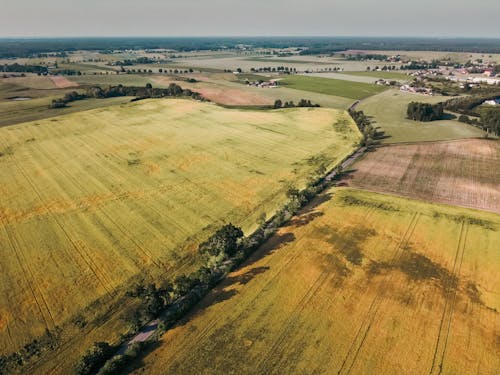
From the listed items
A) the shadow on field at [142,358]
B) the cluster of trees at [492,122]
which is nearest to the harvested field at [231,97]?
the cluster of trees at [492,122]

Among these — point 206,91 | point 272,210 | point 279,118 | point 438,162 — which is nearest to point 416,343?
point 272,210

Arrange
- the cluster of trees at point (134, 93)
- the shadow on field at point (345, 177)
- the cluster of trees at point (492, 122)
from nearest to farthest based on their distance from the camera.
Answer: the shadow on field at point (345, 177), the cluster of trees at point (492, 122), the cluster of trees at point (134, 93)

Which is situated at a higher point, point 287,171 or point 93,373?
point 287,171

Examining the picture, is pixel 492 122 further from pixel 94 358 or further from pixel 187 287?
pixel 94 358

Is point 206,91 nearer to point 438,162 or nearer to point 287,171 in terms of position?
point 287,171

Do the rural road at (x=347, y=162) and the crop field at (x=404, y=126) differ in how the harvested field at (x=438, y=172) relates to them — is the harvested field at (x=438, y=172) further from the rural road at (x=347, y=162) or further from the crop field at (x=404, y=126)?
the crop field at (x=404, y=126)

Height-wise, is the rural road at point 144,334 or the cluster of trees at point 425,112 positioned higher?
the cluster of trees at point 425,112

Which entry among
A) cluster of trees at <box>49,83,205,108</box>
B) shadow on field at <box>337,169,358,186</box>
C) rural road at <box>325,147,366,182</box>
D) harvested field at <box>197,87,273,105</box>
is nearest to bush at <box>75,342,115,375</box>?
shadow on field at <box>337,169,358,186</box>
